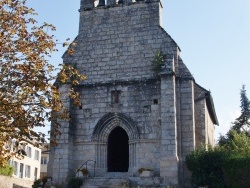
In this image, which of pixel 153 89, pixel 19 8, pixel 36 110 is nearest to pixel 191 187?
pixel 153 89

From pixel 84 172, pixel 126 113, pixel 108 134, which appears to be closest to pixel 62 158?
pixel 84 172

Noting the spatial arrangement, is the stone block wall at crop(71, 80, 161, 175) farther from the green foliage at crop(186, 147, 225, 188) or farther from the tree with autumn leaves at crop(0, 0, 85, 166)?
the tree with autumn leaves at crop(0, 0, 85, 166)

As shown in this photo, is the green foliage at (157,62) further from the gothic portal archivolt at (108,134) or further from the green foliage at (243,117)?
the green foliage at (243,117)

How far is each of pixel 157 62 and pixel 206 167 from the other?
218 inches

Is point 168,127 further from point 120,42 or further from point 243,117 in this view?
point 243,117

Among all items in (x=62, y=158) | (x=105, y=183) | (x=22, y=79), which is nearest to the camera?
(x=22, y=79)

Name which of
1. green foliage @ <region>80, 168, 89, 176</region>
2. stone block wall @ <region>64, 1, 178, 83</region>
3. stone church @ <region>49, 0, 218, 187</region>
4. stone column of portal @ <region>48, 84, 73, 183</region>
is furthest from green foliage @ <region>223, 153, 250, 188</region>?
stone column of portal @ <region>48, 84, 73, 183</region>

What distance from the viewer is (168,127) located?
1767cm

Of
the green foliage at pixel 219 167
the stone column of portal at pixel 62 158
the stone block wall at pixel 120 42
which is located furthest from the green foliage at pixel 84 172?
the green foliage at pixel 219 167

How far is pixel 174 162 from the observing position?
674 inches

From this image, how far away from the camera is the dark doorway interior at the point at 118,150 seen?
816 inches

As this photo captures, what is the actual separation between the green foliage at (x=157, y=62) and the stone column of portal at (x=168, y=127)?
39 centimetres

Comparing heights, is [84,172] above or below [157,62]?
below

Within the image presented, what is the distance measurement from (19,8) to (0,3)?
1.71 feet
